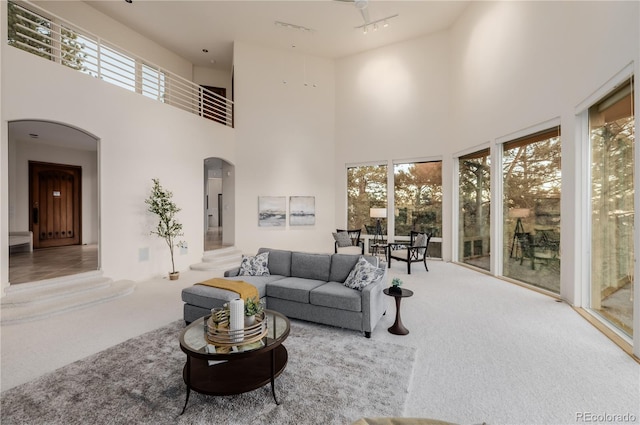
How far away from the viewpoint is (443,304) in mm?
4445

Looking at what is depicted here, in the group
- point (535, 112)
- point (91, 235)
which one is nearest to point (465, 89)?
point (535, 112)

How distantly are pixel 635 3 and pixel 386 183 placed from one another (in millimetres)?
5922

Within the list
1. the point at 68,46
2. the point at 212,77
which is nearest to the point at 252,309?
the point at 68,46

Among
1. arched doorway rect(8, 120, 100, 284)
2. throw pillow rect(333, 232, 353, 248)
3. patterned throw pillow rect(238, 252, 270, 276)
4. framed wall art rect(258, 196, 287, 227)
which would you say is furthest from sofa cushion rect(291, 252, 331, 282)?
arched doorway rect(8, 120, 100, 284)

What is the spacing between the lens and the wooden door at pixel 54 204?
8.18 metres

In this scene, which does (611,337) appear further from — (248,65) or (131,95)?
(248,65)

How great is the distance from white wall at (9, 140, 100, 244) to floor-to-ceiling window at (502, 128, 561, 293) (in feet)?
32.2

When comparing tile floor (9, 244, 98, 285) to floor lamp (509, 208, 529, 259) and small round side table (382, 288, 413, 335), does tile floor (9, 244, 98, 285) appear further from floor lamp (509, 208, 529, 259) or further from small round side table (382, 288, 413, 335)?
floor lamp (509, 208, 529, 259)

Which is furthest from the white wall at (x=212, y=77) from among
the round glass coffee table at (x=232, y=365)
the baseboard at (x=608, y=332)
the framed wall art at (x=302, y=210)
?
the baseboard at (x=608, y=332)

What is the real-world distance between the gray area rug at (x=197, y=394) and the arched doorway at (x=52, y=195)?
169 inches

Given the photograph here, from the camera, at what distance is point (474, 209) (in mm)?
6953

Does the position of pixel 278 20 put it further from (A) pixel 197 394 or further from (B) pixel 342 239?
(A) pixel 197 394

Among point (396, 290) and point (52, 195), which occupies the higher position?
point (52, 195)

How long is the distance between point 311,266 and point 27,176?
8841mm
